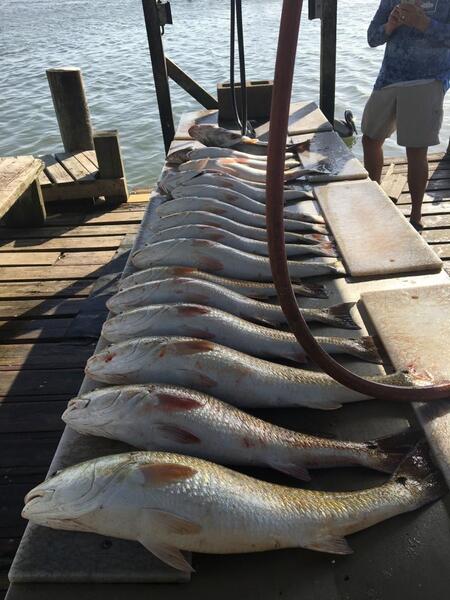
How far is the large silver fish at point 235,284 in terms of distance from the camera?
3.15 metres

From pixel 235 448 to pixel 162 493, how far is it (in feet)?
1.29

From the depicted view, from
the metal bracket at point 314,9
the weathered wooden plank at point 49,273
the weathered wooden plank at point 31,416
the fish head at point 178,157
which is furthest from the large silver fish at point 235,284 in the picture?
the metal bracket at point 314,9

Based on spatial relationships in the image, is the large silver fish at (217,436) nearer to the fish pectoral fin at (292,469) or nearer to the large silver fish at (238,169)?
the fish pectoral fin at (292,469)

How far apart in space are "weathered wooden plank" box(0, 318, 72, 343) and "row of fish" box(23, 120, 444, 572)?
168cm

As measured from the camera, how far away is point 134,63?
2023 cm

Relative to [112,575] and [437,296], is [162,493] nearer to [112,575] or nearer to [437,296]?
[112,575]

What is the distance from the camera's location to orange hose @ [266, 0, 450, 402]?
1.57m

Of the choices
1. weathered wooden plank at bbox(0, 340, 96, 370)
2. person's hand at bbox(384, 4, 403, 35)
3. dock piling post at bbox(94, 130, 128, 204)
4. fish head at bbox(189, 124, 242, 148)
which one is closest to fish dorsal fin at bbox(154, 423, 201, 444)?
weathered wooden plank at bbox(0, 340, 96, 370)

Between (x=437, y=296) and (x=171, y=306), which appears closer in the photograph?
(x=171, y=306)

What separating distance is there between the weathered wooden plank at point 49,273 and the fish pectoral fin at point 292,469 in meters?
4.19

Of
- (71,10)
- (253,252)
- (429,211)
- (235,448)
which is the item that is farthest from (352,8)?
(235,448)

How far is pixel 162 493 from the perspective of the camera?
5.82 ft

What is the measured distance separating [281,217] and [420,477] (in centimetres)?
118

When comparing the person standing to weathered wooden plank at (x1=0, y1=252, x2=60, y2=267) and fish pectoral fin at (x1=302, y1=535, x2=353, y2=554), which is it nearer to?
weathered wooden plank at (x1=0, y1=252, x2=60, y2=267)
